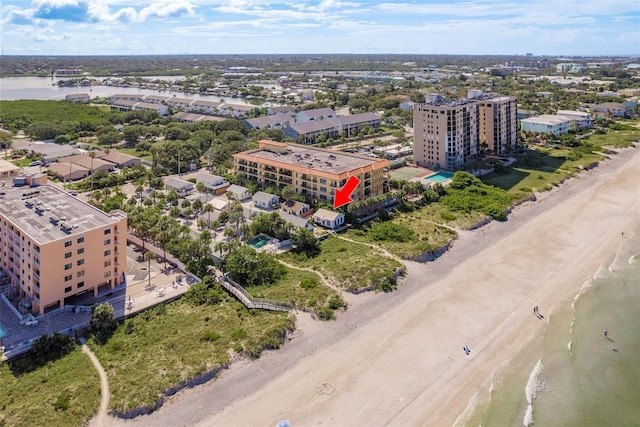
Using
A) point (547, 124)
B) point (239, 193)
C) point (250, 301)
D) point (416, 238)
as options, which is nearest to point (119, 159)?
point (239, 193)

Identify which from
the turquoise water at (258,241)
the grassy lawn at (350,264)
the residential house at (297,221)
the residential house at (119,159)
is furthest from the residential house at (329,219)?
the residential house at (119,159)

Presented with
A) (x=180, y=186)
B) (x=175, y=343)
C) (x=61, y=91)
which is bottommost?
(x=175, y=343)

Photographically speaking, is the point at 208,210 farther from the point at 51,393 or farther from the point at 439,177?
the point at 439,177

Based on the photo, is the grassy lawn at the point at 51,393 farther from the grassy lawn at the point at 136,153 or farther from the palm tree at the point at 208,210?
the grassy lawn at the point at 136,153

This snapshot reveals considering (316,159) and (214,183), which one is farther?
(214,183)

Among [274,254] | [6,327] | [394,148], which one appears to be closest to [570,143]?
[394,148]

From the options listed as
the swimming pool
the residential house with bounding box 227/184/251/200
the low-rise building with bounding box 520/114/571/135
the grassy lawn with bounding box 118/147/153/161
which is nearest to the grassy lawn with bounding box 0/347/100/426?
the residential house with bounding box 227/184/251/200
